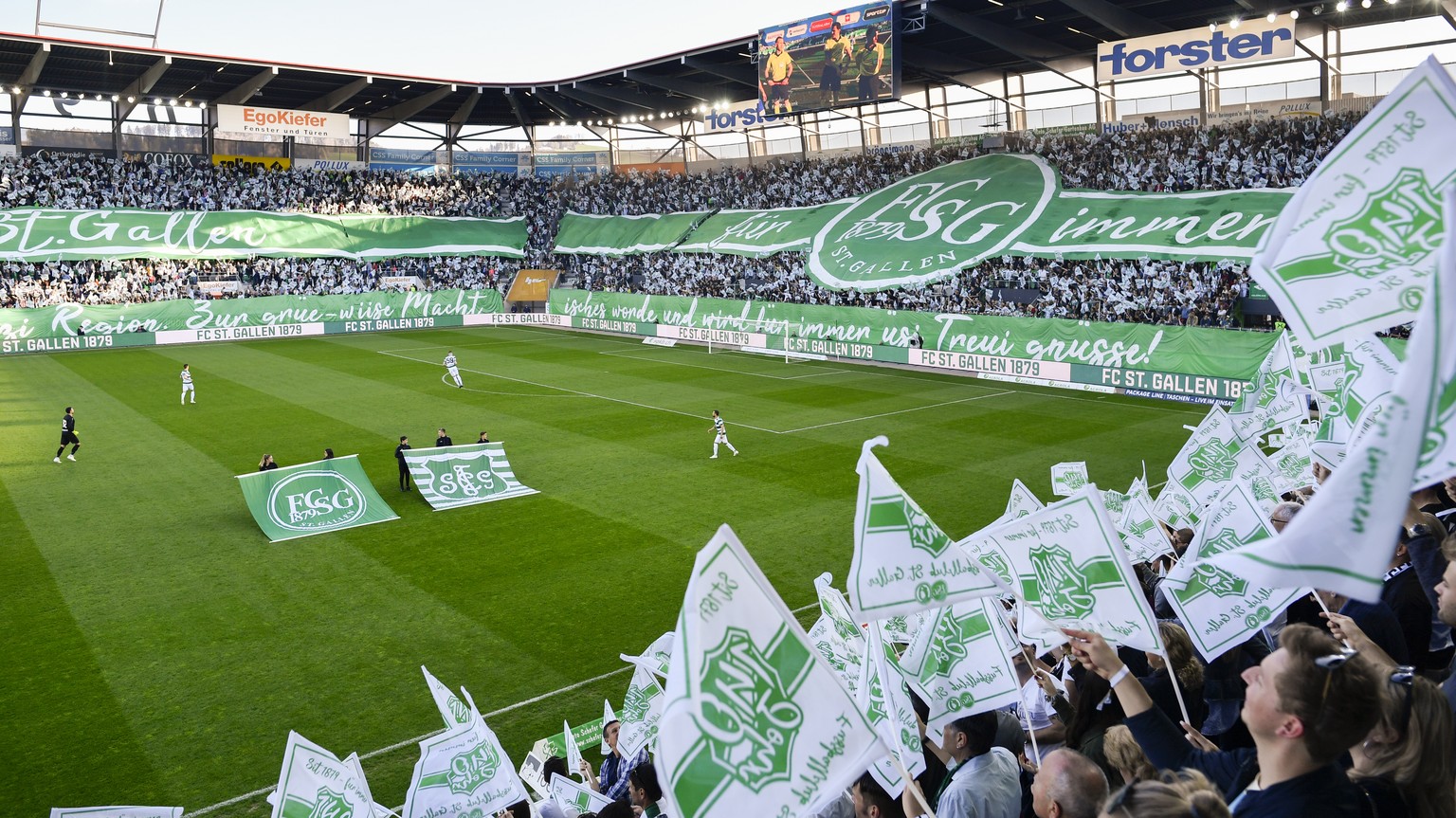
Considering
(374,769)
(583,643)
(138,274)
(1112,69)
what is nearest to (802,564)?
(583,643)

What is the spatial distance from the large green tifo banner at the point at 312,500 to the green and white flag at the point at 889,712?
14.6m

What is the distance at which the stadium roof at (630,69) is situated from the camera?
39188 mm

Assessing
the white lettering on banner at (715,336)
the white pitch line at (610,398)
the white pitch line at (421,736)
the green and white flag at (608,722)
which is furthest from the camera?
the white lettering on banner at (715,336)

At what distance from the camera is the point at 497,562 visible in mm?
16516

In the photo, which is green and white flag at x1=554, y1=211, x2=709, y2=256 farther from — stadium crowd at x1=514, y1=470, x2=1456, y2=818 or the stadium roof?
stadium crowd at x1=514, y1=470, x2=1456, y2=818

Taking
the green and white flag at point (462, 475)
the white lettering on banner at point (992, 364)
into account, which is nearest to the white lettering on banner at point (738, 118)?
the white lettering on banner at point (992, 364)

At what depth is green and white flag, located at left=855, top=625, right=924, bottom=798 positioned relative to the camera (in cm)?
554

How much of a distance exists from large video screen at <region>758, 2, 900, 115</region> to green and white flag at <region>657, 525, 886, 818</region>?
40.4m

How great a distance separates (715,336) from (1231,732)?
40467mm

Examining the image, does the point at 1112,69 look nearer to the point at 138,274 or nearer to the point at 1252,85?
the point at 1252,85

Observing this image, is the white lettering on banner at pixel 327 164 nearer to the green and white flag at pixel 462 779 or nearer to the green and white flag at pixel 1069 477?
the green and white flag at pixel 1069 477

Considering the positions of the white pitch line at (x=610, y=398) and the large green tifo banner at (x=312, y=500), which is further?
the white pitch line at (x=610, y=398)

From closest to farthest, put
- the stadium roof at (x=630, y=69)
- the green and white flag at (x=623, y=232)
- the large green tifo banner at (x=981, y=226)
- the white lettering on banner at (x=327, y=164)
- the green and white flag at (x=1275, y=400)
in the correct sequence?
the green and white flag at (x=1275, y=400), the large green tifo banner at (x=981, y=226), the stadium roof at (x=630, y=69), the green and white flag at (x=623, y=232), the white lettering on banner at (x=327, y=164)

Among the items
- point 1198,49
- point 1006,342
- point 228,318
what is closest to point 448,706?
point 1006,342
